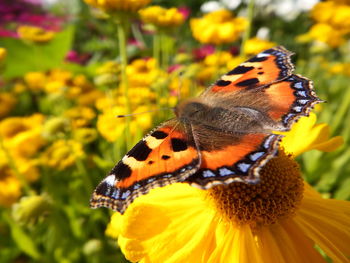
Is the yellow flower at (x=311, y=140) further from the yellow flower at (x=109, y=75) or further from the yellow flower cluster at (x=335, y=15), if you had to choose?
the yellow flower cluster at (x=335, y=15)

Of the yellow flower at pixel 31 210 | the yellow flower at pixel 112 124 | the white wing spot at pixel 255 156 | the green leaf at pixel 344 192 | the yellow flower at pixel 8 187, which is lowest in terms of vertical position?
the yellow flower at pixel 8 187

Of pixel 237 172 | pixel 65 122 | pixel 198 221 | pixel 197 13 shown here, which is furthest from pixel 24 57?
pixel 197 13

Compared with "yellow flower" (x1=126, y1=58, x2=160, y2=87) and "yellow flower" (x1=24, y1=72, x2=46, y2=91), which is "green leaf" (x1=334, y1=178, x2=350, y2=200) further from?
"yellow flower" (x1=24, y1=72, x2=46, y2=91)

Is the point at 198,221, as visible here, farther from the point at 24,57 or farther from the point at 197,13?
the point at 197,13

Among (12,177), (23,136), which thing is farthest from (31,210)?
(23,136)

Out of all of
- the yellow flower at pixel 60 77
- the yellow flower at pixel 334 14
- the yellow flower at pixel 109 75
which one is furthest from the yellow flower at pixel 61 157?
the yellow flower at pixel 334 14

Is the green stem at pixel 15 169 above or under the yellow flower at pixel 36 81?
under

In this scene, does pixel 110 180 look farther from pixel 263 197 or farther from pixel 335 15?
pixel 335 15
